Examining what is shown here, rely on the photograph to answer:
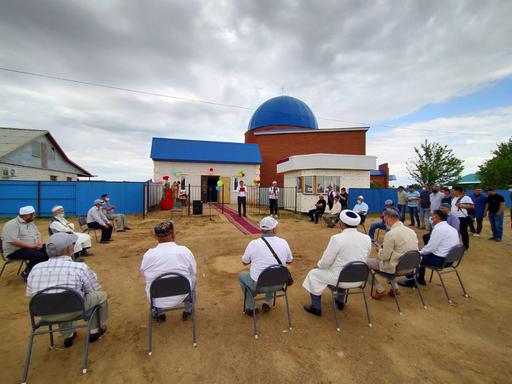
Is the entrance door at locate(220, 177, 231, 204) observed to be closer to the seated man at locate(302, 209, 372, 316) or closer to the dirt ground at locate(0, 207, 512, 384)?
the dirt ground at locate(0, 207, 512, 384)

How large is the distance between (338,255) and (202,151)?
1853cm

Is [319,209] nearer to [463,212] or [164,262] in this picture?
[463,212]

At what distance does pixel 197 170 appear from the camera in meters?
19.8

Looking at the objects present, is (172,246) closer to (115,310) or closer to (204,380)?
(204,380)

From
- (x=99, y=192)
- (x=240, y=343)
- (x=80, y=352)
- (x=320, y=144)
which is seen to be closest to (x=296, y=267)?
(x=240, y=343)

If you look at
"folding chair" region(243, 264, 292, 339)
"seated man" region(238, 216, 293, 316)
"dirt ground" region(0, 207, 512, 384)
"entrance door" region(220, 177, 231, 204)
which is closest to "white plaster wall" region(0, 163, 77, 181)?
"entrance door" region(220, 177, 231, 204)

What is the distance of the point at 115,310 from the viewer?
12.4 ft

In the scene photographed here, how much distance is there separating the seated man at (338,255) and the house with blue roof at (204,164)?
51.2 feet

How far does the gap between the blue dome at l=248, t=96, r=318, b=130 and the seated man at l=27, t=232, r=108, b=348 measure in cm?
2587

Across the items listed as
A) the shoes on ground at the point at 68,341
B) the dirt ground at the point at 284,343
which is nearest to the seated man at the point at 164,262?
the dirt ground at the point at 284,343

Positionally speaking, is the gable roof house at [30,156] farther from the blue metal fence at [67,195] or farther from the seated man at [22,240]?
the seated man at [22,240]

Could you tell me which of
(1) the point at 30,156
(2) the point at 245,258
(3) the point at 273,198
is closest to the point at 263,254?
(2) the point at 245,258

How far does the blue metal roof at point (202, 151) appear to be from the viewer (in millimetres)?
19234

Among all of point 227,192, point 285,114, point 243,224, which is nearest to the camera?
point 243,224
